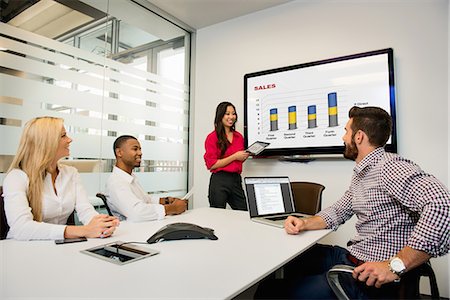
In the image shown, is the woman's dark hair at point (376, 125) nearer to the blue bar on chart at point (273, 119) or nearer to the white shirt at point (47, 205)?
the white shirt at point (47, 205)

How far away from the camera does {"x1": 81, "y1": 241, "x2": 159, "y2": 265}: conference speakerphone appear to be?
42.1 inches

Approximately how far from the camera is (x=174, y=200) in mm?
2135

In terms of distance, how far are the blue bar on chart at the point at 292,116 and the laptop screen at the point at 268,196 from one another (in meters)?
1.32

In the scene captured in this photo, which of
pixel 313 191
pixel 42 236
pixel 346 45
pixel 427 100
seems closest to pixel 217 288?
pixel 42 236

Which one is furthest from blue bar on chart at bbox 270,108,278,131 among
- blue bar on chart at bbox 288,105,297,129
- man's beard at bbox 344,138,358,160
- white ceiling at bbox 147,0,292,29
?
man's beard at bbox 344,138,358,160

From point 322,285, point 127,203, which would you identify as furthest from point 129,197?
point 322,285

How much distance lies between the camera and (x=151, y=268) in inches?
39.0

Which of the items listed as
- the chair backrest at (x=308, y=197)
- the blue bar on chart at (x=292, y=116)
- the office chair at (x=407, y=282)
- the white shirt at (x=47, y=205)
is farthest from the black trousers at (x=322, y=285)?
the blue bar on chart at (x=292, y=116)

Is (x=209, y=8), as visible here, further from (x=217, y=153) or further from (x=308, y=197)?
(x=308, y=197)

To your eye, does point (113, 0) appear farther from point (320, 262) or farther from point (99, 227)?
point (320, 262)

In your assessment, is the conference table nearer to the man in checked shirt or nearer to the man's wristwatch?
the man in checked shirt

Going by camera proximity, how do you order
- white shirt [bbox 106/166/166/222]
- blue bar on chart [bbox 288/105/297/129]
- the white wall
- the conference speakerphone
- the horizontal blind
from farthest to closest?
1. blue bar on chart [bbox 288/105/297/129]
2. the white wall
3. the horizontal blind
4. white shirt [bbox 106/166/166/222]
5. the conference speakerphone

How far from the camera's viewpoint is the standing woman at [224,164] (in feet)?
10.1

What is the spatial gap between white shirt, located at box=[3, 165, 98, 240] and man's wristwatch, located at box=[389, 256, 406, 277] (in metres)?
1.34
